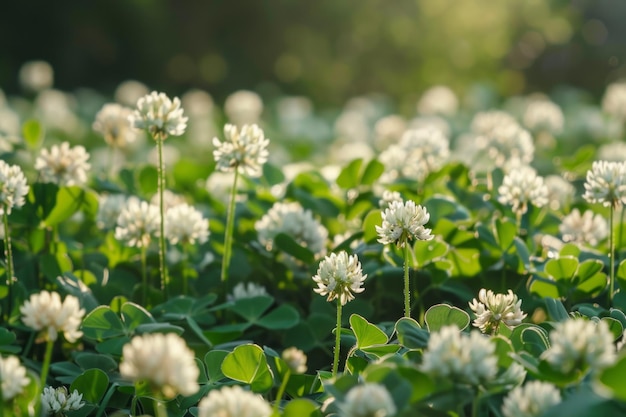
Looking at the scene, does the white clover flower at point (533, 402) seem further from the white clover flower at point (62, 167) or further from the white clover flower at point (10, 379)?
the white clover flower at point (62, 167)

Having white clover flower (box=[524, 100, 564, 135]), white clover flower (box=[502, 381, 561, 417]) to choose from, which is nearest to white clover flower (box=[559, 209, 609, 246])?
white clover flower (box=[502, 381, 561, 417])

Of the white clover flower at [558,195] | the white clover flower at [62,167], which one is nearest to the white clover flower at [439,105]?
the white clover flower at [558,195]

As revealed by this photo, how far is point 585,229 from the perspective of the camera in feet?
5.99

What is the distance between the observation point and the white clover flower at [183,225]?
1.69 meters

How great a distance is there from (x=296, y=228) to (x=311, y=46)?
5.62 meters

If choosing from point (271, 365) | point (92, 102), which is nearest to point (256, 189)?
point (271, 365)

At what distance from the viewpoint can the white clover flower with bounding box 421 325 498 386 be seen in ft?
3.08

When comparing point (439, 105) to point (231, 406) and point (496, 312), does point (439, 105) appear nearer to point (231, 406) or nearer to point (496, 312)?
point (496, 312)

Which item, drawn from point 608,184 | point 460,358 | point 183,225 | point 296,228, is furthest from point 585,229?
point 460,358

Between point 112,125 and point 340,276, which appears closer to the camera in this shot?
point 340,276

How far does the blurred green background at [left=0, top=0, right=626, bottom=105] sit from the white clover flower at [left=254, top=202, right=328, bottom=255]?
211 inches

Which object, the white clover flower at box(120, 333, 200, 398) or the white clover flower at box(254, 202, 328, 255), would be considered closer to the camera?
the white clover flower at box(120, 333, 200, 398)

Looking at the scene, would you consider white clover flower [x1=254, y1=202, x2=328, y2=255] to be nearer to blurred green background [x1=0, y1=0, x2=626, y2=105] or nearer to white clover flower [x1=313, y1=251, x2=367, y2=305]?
white clover flower [x1=313, y1=251, x2=367, y2=305]

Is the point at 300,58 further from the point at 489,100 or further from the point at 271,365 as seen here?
the point at 271,365
